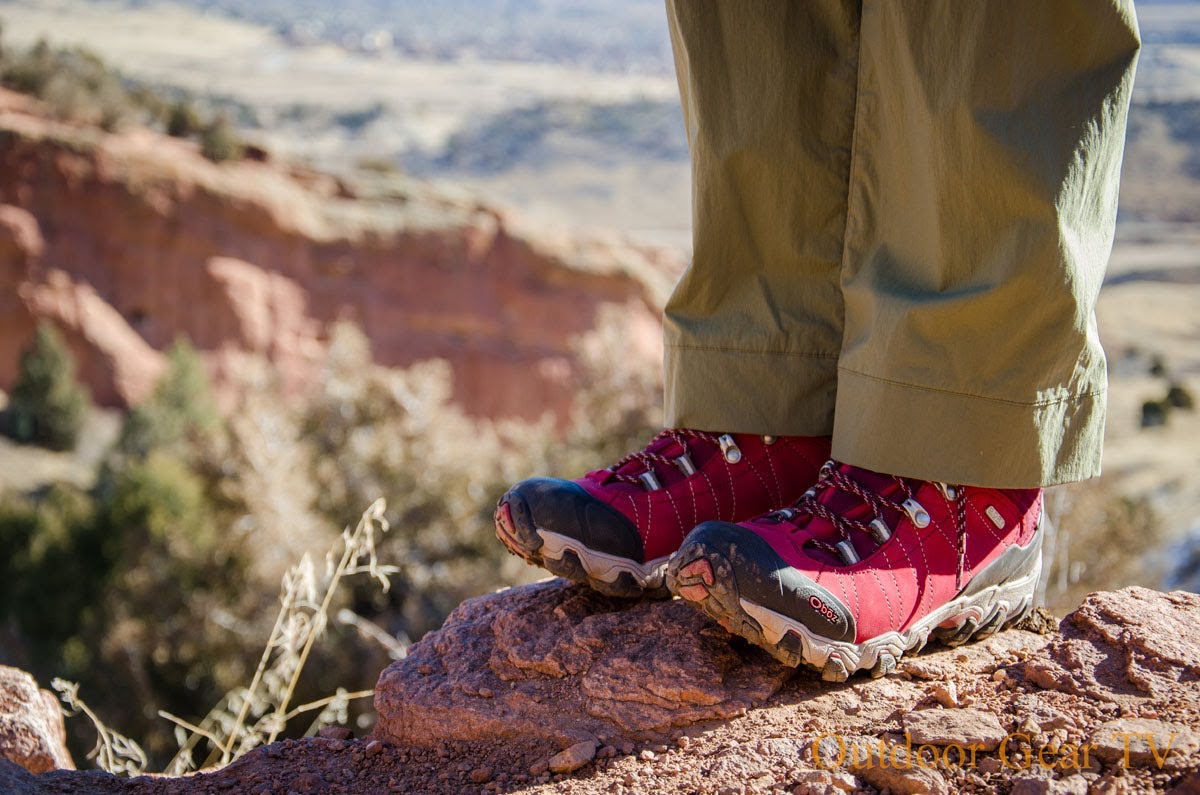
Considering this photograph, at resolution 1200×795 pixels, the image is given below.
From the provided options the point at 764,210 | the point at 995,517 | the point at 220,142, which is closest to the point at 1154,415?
the point at 220,142

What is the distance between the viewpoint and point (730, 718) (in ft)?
4.14

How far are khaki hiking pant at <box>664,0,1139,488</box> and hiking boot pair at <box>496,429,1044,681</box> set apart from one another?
7 cm

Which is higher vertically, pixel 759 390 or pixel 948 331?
pixel 948 331

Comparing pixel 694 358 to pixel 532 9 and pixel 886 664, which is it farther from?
pixel 532 9

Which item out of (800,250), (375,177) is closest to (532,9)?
(375,177)

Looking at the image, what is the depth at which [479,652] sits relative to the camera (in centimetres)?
152

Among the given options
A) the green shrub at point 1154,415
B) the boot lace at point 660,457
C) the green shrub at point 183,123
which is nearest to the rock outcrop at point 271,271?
the green shrub at point 183,123

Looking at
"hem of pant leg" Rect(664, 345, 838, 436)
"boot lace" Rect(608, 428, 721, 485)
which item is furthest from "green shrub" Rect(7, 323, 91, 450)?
"hem of pant leg" Rect(664, 345, 838, 436)

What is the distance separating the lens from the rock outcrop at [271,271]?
15203 millimetres

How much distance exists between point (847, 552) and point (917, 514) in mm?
104

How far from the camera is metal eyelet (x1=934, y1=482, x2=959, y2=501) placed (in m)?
1.32

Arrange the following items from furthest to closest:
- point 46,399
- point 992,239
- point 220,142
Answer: point 220,142 < point 46,399 < point 992,239

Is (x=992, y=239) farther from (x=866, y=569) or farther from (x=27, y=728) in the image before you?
(x=27, y=728)

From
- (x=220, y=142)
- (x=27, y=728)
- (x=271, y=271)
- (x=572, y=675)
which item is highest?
(x=220, y=142)
